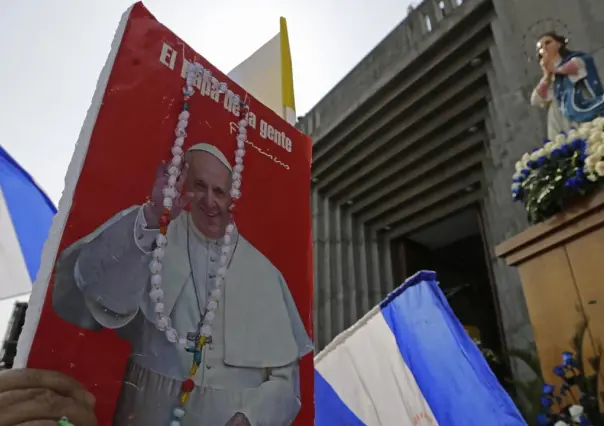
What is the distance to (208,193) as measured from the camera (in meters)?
0.92

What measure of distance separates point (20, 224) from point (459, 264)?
7.17m

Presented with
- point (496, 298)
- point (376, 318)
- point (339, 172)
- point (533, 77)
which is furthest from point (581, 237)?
point (339, 172)

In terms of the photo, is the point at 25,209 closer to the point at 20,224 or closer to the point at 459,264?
the point at 20,224

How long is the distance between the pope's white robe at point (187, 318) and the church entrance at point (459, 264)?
18.2 ft

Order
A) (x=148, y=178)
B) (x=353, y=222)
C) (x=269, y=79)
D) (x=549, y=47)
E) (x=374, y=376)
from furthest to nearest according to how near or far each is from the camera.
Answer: (x=353, y=222)
(x=549, y=47)
(x=374, y=376)
(x=269, y=79)
(x=148, y=178)

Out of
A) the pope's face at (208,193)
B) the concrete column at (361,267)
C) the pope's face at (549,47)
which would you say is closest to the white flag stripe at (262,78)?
the pope's face at (208,193)

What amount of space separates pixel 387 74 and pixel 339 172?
155 centimetres

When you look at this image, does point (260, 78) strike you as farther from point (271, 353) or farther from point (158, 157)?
point (271, 353)

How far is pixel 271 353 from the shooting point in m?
0.91

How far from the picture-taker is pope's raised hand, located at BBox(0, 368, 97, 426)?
0.58 metres

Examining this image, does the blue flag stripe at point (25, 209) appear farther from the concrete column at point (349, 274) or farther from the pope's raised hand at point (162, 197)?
the concrete column at point (349, 274)

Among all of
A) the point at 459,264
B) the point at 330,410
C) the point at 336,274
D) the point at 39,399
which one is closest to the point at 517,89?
the point at 336,274

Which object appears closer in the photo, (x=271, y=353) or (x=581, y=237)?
(x=271, y=353)

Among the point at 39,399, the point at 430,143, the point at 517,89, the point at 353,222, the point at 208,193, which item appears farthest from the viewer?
the point at 353,222
